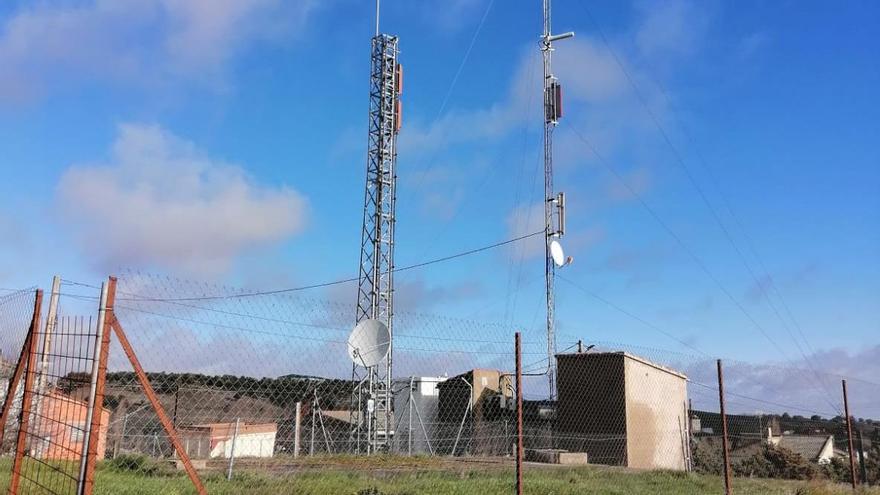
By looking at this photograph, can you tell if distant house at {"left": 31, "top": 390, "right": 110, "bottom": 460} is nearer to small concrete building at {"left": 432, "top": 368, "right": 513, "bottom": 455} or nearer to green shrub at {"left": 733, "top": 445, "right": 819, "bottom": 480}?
small concrete building at {"left": 432, "top": 368, "right": 513, "bottom": 455}

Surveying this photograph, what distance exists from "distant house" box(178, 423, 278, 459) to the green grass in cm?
362

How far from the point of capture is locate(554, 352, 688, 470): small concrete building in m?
21.9

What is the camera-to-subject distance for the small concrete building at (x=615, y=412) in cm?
2192

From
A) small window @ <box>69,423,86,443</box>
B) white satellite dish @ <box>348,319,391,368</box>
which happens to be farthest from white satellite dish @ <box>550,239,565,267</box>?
small window @ <box>69,423,86,443</box>

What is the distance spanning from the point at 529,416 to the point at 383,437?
637 cm

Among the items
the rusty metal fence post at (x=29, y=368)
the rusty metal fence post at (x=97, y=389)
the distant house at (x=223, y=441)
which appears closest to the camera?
the rusty metal fence post at (x=97, y=389)

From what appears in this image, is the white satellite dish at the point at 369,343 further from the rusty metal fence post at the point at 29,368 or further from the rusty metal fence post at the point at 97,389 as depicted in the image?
the rusty metal fence post at the point at 97,389

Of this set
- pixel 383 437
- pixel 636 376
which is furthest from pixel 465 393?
pixel 636 376

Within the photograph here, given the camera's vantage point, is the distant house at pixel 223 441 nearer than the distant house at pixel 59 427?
No

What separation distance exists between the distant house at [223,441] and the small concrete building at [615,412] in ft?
28.5

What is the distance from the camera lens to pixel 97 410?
18.3 ft

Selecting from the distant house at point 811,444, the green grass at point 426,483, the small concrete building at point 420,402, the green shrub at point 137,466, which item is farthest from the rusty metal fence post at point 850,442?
the distant house at point 811,444

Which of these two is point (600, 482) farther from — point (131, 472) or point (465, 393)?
point (465, 393)

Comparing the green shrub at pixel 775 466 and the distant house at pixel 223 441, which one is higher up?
the distant house at pixel 223 441
